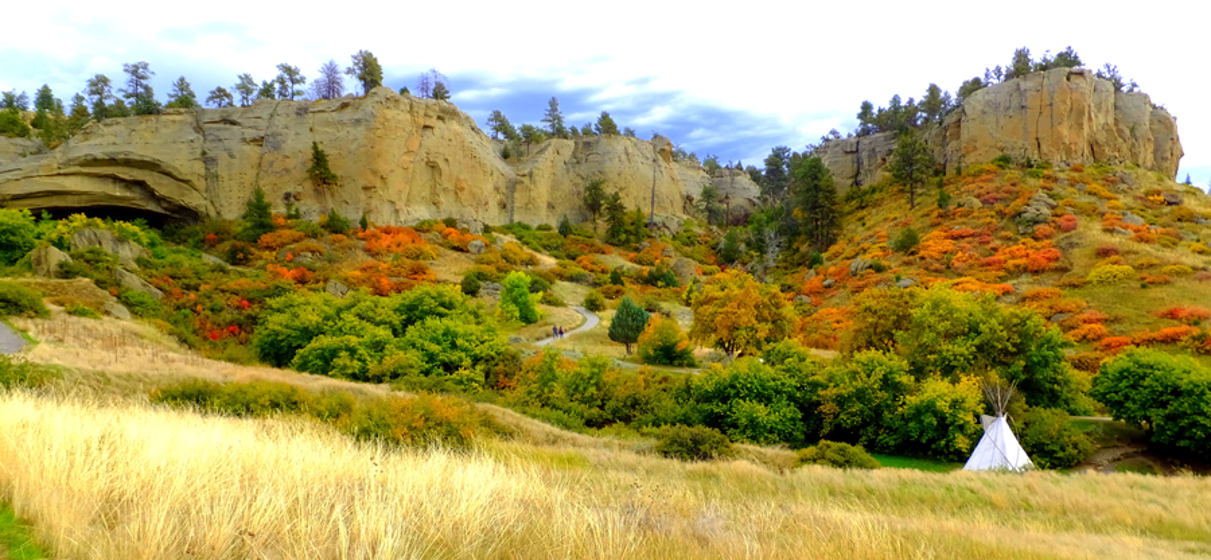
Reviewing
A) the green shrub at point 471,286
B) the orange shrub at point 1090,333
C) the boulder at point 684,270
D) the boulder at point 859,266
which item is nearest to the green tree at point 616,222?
the boulder at point 684,270

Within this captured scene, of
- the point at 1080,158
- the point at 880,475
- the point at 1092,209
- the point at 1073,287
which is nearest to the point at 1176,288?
the point at 1073,287

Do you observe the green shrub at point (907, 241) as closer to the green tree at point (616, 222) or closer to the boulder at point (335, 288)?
the green tree at point (616, 222)

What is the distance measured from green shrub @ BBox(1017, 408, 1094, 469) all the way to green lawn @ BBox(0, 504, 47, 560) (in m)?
22.8

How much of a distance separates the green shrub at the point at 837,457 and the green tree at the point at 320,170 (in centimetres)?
4772

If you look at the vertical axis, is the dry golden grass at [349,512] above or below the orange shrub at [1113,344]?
above

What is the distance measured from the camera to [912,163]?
55.9m

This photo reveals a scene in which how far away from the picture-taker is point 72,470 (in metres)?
4.69

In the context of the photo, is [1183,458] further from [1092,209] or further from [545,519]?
[1092,209]

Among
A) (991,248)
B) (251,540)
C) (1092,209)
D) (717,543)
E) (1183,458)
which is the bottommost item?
(1183,458)

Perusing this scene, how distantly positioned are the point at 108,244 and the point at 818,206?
5562 centimetres

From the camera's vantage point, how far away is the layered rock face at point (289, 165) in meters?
47.8

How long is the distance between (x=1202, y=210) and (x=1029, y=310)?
38.7 m

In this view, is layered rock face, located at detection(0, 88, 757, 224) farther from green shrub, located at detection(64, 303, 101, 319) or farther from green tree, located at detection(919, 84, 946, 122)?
green tree, located at detection(919, 84, 946, 122)

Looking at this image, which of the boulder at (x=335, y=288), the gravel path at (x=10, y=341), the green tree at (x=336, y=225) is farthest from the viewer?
the green tree at (x=336, y=225)
